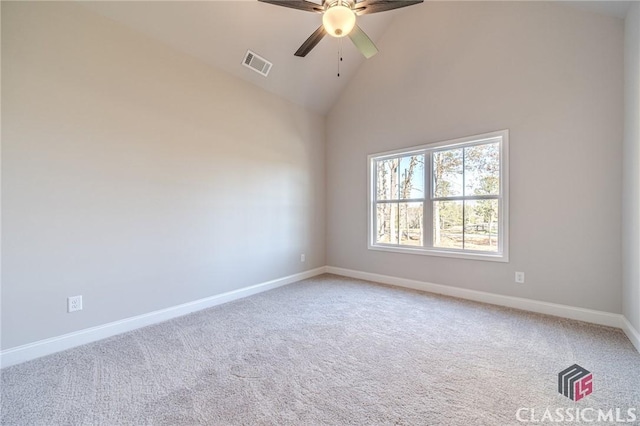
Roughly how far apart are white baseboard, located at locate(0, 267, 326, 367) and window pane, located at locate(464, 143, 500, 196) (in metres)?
3.26

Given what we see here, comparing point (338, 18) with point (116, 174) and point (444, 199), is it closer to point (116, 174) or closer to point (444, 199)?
point (116, 174)

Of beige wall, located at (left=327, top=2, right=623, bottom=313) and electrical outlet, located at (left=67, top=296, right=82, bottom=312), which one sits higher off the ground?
beige wall, located at (left=327, top=2, right=623, bottom=313)

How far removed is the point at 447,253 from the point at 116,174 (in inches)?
157

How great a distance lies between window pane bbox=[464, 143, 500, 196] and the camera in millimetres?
3367

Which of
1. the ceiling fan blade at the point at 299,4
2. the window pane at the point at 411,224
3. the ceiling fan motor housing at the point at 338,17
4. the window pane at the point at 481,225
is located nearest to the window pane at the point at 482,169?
the window pane at the point at 481,225

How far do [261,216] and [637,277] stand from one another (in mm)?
3955

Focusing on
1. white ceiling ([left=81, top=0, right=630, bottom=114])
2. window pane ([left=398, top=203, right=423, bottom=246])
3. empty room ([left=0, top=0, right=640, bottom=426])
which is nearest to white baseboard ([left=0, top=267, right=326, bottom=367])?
empty room ([left=0, top=0, right=640, bottom=426])

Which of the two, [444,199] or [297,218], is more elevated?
[444,199]

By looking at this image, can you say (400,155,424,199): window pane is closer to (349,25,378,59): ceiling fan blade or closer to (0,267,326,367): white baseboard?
(349,25,378,59): ceiling fan blade

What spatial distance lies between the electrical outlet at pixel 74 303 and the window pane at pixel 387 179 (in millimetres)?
3944

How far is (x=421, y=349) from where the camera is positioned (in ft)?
7.49

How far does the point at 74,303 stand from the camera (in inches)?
94.0

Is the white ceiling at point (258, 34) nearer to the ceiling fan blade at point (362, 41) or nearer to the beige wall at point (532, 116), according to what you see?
the beige wall at point (532, 116)

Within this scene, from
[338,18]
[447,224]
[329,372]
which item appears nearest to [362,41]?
[338,18]
